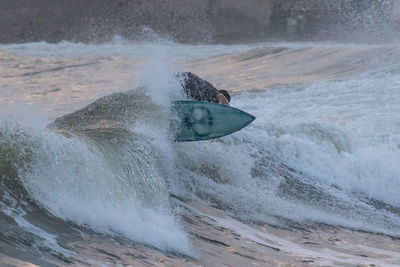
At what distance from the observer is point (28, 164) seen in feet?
18.0

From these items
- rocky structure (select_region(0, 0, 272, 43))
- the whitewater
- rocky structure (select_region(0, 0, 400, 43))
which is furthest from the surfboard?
rocky structure (select_region(0, 0, 272, 43))

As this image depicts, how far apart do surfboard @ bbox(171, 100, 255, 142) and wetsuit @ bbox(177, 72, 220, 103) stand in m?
0.24

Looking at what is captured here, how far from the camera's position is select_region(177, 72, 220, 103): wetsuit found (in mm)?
7922

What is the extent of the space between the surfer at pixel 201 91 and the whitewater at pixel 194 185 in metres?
0.15

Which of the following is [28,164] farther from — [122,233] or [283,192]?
[283,192]

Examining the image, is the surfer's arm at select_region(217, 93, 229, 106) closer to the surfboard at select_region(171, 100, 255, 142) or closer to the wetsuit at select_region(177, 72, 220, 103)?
the wetsuit at select_region(177, 72, 220, 103)

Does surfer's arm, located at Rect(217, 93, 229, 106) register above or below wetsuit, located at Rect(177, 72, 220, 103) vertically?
below

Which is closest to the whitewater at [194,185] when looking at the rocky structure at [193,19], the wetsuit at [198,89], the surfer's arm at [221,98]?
the wetsuit at [198,89]

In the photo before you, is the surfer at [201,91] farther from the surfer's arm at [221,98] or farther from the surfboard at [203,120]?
the surfboard at [203,120]

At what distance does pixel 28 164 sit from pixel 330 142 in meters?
6.10

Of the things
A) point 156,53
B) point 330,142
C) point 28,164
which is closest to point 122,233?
point 28,164

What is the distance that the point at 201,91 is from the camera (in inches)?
314

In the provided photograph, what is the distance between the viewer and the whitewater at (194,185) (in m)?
5.07

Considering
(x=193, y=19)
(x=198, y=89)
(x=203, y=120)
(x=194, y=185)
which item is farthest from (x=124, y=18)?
(x=194, y=185)
